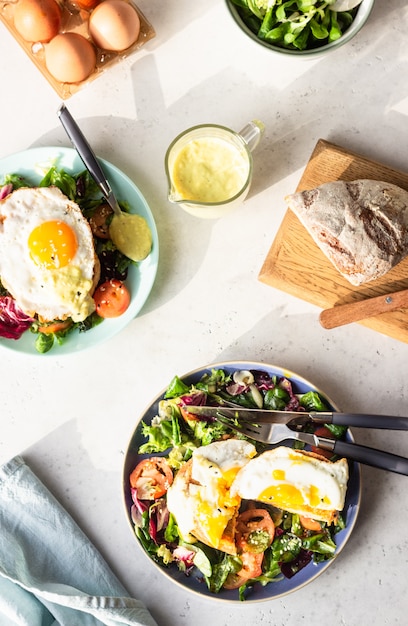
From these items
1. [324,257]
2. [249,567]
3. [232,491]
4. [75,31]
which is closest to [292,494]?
[232,491]

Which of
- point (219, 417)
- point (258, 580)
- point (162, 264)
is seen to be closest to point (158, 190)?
point (162, 264)

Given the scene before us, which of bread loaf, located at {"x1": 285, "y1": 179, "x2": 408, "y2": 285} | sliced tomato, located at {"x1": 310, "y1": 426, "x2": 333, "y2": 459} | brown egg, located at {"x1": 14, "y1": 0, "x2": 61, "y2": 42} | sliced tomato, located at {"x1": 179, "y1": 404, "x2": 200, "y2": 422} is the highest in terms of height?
brown egg, located at {"x1": 14, "y1": 0, "x2": 61, "y2": 42}

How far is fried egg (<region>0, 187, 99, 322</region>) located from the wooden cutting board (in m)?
0.70

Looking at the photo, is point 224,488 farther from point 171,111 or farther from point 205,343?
point 171,111

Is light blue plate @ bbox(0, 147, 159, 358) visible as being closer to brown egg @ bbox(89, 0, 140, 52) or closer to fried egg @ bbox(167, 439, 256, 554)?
brown egg @ bbox(89, 0, 140, 52)

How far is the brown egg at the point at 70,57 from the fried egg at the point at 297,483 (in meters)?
1.59

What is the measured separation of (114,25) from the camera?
2328 millimetres

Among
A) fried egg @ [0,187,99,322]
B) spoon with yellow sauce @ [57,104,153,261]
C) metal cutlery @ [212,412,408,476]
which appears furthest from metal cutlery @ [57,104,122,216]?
metal cutlery @ [212,412,408,476]

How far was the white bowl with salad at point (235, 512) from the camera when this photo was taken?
2379mm

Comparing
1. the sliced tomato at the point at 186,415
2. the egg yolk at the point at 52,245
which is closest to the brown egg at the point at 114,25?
the egg yolk at the point at 52,245

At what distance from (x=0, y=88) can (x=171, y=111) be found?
0.70 m

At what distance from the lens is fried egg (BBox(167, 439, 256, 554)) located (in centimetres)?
227

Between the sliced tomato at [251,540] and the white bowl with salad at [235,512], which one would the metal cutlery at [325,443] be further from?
the sliced tomato at [251,540]

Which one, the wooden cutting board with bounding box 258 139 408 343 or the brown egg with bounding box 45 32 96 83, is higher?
the brown egg with bounding box 45 32 96 83
